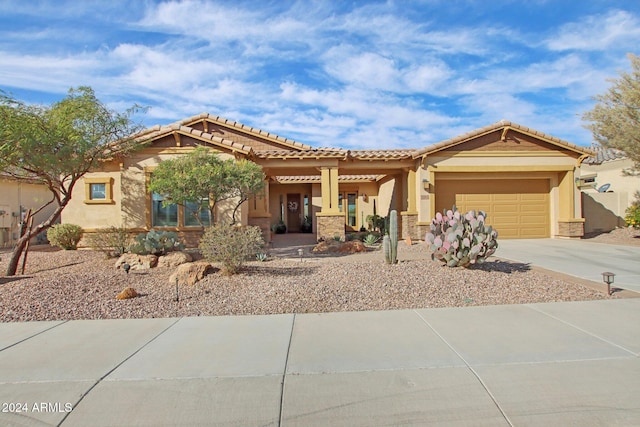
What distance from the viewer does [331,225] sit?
15930 millimetres

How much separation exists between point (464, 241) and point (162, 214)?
1064 cm

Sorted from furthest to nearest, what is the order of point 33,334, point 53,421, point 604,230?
point 604,230 → point 33,334 → point 53,421

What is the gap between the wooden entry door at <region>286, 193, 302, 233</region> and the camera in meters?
25.3

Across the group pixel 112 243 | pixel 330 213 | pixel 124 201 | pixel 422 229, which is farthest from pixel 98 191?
pixel 422 229

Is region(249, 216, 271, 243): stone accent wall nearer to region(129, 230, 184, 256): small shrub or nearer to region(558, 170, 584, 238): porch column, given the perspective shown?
region(129, 230, 184, 256): small shrub

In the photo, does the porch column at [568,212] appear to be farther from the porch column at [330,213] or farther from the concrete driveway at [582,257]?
the porch column at [330,213]

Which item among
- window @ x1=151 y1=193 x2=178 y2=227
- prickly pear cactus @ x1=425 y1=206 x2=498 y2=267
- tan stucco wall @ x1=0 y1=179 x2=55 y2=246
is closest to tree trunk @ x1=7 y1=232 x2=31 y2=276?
window @ x1=151 y1=193 x2=178 y2=227

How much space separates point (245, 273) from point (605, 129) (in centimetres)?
1476

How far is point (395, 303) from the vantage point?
688 cm

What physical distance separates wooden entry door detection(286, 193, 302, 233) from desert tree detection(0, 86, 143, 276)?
14.6 metres

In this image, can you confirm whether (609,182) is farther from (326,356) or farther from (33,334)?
(33,334)

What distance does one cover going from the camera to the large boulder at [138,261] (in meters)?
9.84

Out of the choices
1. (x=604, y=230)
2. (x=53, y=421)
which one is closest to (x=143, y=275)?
(x=53, y=421)

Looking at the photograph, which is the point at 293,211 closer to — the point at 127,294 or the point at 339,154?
the point at 339,154
